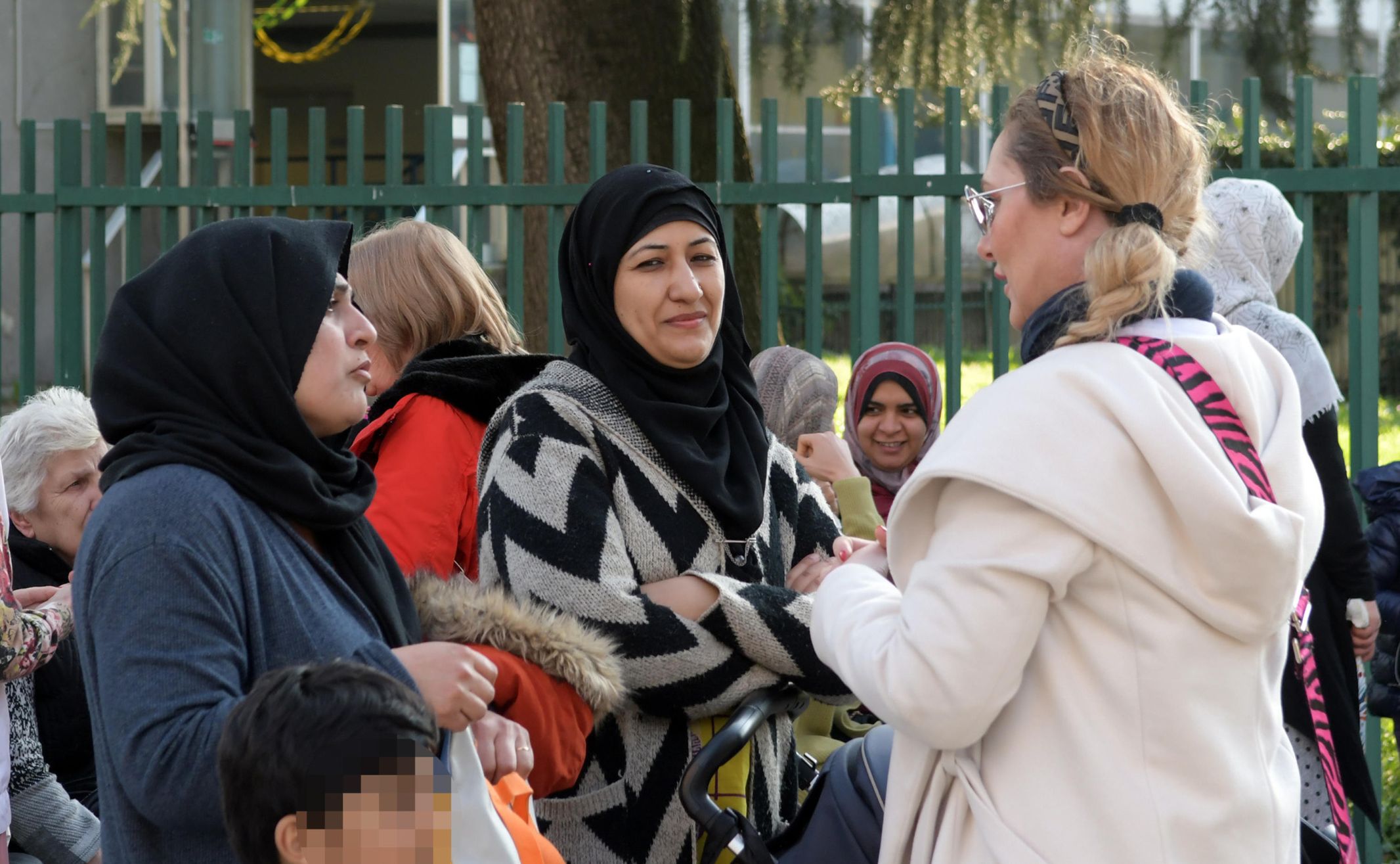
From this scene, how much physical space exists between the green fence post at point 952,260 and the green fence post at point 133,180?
2925 millimetres

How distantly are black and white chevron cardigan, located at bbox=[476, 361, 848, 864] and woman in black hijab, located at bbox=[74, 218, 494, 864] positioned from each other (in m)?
0.46

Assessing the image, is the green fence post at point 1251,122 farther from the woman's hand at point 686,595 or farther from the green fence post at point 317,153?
the green fence post at point 317,153

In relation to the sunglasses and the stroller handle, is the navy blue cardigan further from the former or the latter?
the sunglasses

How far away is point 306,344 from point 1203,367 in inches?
47.6

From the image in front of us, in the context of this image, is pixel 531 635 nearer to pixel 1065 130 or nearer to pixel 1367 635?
pixel 1065 130

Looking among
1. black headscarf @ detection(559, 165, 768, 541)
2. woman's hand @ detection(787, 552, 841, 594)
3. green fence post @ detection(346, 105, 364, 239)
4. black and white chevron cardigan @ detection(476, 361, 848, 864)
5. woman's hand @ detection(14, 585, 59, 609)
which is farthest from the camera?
green fence post @ detection(346, 105, 364, 239)

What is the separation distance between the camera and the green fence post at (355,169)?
202 inches

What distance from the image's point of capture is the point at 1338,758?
3582mm

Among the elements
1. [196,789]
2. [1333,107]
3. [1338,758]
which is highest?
[1333,107]

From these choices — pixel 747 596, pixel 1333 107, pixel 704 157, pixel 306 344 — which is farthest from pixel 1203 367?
pixel 1333 107

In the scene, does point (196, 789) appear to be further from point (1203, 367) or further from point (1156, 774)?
point (1203, 367)

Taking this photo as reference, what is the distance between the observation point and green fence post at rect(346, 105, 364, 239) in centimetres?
513

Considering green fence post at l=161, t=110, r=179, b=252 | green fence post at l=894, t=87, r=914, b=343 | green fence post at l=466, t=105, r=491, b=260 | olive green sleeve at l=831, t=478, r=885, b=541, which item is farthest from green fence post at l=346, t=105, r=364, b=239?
olive green sleeve at l=831, t=478, r=885, b=541

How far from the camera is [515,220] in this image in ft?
16.8
